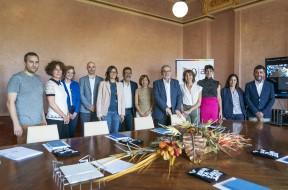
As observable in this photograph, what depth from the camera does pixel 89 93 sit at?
3832mm

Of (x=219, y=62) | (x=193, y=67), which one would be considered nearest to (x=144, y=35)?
(x=193, y=67)

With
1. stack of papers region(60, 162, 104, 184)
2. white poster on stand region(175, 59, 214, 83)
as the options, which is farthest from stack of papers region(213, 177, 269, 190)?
white poster on stand region(175, 59, 214, 83)

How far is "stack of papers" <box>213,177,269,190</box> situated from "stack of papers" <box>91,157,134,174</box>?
1.81 ft

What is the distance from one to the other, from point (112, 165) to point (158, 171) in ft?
0.97

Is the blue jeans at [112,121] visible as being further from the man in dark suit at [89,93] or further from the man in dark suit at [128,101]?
the man in dark suit at [128,101]

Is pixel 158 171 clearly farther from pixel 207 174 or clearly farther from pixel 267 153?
pixel 267 153

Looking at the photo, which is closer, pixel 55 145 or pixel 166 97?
pixel 55 145

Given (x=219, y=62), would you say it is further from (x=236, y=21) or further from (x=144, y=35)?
(x=144, y=35)

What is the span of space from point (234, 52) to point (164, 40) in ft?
5.92

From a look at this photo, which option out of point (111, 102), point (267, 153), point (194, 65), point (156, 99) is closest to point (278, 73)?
point (194, 65)

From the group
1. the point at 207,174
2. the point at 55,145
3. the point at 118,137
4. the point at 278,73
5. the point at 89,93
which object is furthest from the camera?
the point at 278,73

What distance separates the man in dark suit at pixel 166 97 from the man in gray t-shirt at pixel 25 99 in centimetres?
182

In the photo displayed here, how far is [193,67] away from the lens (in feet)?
18.4

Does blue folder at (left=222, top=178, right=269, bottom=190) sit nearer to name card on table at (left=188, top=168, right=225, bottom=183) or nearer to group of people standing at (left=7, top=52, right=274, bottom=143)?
name card on table at (left=188, top=168, right=225, bottom=183)
